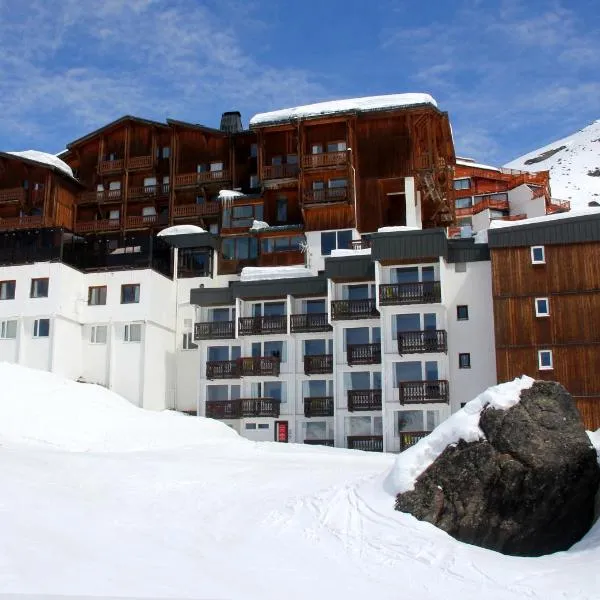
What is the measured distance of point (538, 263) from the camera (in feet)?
135

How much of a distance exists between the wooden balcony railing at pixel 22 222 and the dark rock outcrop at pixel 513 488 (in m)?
47.3

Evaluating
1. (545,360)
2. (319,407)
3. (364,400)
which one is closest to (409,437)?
(364,400)

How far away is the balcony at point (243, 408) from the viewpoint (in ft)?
155

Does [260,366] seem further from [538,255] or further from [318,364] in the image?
[538,255]

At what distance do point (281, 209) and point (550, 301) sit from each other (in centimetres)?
2360

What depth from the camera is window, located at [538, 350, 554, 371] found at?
40.0 m

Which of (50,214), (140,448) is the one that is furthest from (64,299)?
(140,448)

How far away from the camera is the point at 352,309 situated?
1802 inches

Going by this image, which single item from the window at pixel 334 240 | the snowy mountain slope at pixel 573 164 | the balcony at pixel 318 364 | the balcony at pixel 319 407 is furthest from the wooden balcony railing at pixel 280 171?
the snowy mountain slope at pixel 573 164

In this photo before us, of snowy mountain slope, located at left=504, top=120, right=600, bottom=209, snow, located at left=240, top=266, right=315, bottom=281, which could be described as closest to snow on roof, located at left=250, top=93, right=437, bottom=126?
snow, located at left=240, top=266, right=315, bottom=281

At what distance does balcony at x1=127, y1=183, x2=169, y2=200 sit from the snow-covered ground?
3840cm

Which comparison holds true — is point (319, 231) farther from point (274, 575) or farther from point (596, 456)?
point (274, 575)

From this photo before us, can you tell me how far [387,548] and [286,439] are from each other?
95.2 feet

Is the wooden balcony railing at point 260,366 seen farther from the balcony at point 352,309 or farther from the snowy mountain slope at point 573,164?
Answer: the snowy mountain slope at point 573,164
